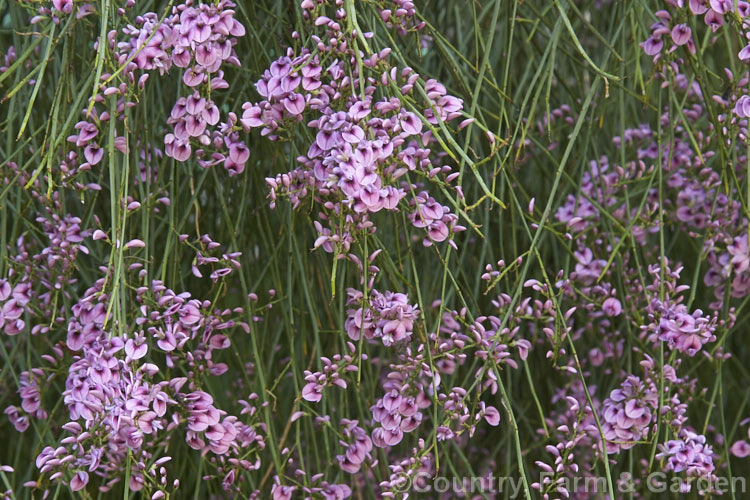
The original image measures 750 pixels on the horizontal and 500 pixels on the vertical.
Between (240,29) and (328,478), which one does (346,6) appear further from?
(328,478)

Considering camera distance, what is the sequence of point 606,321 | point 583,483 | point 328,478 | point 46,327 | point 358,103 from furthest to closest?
point 583,483 → point 606,321 → point 328,478 → point 46,327 → point 358,103

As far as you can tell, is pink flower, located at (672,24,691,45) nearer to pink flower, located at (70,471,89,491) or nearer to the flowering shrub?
the flowering shrub

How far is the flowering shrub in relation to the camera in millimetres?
966

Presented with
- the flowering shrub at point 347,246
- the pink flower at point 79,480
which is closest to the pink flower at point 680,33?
the flowering shrub at point 347,246

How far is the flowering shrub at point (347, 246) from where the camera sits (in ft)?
3.17

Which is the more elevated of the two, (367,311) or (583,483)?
(367,311)

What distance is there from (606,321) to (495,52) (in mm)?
429

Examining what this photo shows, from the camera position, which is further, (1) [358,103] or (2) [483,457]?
(2) [483,457]

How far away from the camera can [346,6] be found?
3.16 feet

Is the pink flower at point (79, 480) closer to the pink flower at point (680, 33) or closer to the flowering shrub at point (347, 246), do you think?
the flowering shrub at point (347, 246)

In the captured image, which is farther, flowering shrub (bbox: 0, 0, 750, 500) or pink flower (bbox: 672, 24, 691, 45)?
pink flower (bbox: 672, 24, 691, 45)

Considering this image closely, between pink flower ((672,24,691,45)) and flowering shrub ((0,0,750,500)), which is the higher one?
pink flower ((672,24,691,45))

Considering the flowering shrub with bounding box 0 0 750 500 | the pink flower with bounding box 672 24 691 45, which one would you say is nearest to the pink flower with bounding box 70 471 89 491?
the flowering shrub with bounding box 0 0 750 500

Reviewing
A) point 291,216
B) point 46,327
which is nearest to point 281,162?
point 291,216
